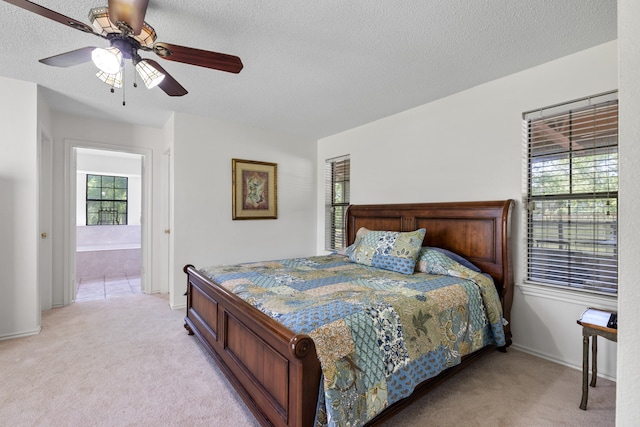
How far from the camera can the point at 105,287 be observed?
477 cm

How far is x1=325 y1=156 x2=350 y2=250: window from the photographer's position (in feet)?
15.1

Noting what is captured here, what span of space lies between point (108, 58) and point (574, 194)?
10.8 feet

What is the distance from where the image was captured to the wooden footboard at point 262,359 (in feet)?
4.33

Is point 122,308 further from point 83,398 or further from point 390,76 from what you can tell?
point 390,76

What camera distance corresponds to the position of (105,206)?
693 centimetres

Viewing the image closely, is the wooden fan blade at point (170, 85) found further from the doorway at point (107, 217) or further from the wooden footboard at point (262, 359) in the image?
the doorway at point (107, 217)

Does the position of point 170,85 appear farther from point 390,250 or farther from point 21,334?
point 21,334

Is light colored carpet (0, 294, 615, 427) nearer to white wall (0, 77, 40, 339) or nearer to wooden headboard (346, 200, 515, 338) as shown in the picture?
white wall (0, 77, 40, 339)

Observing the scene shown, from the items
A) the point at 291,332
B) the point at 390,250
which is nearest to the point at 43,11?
the point at 291,332

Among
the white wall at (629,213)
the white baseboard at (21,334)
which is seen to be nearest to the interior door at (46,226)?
the white baseboard at (21,334)

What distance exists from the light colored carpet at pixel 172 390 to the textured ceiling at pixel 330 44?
94.6 inches

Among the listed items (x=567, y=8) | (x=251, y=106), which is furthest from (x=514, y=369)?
(x=251, y=106)

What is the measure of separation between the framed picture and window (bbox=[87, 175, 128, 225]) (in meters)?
4.53

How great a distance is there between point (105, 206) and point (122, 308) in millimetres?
4272
